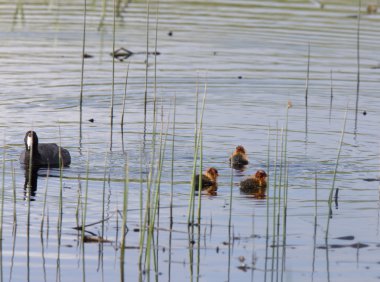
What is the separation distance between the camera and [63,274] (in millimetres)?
9656

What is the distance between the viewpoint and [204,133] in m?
16.3

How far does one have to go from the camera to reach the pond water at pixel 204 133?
33.5 ft

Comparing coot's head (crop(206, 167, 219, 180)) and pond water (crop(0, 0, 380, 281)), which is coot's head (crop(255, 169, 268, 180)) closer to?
pond water (crop(0, 0, 380, 281))

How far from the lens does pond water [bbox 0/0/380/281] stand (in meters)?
10.2

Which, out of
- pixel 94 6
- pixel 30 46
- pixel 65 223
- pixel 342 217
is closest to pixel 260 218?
pixel 342 217

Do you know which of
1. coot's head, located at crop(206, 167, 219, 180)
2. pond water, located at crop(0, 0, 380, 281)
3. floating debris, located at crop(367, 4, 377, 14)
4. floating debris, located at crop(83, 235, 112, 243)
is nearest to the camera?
pond water, located at crop(0, 0, 380, 281)

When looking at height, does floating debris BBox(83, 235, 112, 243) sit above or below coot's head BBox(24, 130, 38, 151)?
below

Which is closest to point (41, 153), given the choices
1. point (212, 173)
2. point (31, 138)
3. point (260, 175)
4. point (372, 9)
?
point (31, 138)

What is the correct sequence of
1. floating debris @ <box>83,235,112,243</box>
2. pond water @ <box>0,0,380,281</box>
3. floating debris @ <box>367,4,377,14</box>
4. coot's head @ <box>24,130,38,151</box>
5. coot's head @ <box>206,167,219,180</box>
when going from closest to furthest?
pond water @ <box>0,0,380,281</box>
floating debris @ <box>83,235,112,243</box>
coot's head @ <box>206,167,219,180</box>
coot's head @ <box>24,130,38,151</box>
floating debris @ <box>367,4,377,14</box>

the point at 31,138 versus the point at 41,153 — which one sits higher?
the point at 31,138

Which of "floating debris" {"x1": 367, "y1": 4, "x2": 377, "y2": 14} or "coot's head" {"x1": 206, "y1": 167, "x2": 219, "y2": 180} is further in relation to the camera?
"floating debris" {"x1": 367, "y1": 4, "x2": 377, "y2": 14}

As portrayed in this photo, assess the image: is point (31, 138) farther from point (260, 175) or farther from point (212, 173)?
point (260, 175)

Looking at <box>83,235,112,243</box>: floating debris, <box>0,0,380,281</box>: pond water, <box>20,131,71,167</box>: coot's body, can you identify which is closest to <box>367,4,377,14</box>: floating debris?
<box>0,0,380,281</box>: pond water

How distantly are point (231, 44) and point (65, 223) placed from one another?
13.7 m
